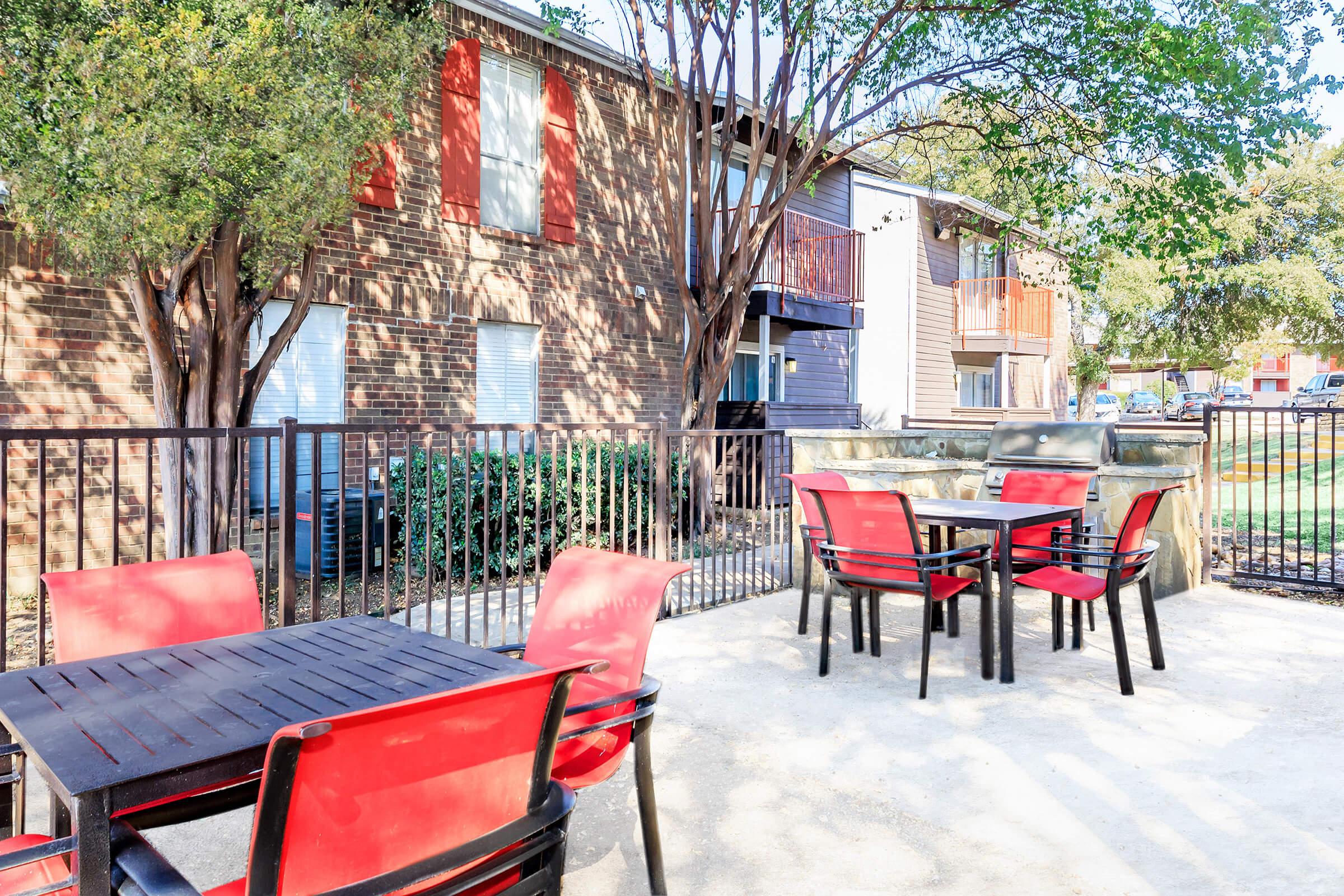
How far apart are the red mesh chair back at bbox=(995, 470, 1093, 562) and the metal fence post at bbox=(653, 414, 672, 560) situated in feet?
7.59

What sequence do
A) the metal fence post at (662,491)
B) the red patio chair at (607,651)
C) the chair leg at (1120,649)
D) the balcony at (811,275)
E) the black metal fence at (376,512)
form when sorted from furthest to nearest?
the balcony at (811,275), the metal fence post at (662,491), the chair leg at (1120,649), the black metal fence at (376,512), the red patio chair at (607,651)

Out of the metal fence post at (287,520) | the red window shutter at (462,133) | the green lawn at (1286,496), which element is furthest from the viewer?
the red window shutter at (462,133)

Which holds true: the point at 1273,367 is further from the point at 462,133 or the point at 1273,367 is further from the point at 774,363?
the point at 462,133

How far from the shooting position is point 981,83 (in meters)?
10.8

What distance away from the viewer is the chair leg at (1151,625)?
502 centimetres

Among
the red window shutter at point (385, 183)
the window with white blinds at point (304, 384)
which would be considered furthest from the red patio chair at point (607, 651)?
the red window shutter at point (385, 183)

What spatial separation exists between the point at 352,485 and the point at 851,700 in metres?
6.07

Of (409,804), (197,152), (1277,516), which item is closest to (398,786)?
(409,804)

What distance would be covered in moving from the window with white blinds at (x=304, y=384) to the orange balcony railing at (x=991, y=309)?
15.6 metres

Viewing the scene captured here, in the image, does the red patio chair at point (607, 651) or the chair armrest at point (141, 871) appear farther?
the red patio chair at point (607, 651)

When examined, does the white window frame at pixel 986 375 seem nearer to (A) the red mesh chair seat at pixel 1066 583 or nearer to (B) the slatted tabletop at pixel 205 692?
(A) the red mesh chair seat at pixel 1066 583

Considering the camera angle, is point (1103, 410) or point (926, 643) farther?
point (1103, 410)

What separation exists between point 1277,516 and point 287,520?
13.9 meters

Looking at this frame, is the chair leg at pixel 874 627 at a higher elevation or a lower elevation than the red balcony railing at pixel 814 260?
lower
